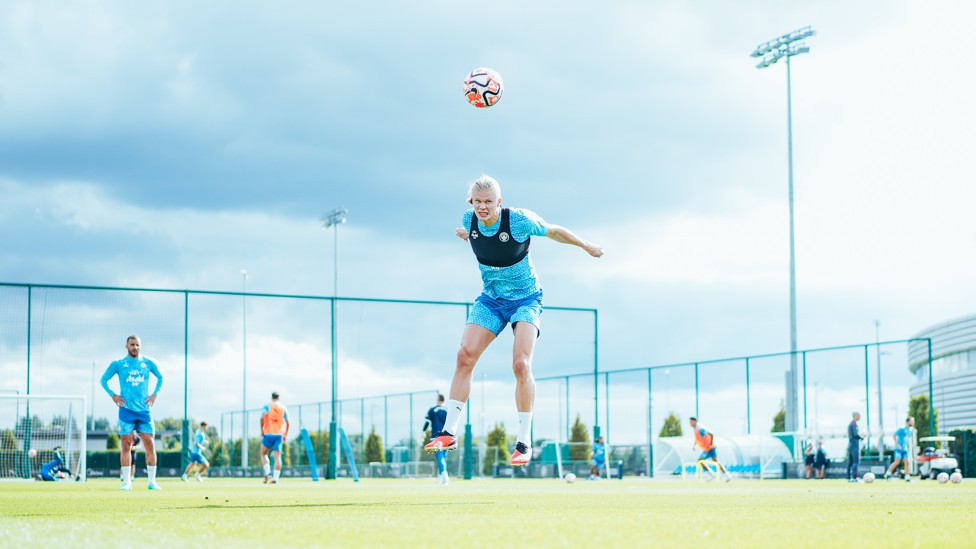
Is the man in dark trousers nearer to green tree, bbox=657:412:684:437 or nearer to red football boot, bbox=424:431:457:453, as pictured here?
green tree, bbox=657:412:684:437

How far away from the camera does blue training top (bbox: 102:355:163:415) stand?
10.0 m

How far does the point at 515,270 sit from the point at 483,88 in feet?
6.28

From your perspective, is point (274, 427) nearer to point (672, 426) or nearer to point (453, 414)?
point (453, 414)

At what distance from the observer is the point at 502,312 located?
6.53 m

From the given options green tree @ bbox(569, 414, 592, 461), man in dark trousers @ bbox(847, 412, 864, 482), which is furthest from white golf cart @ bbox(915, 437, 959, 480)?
→ green tree @ bbox(569, 414, 592, 461)

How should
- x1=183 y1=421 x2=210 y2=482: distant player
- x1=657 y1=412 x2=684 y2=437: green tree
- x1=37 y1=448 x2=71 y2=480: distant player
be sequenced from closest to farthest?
x1=37 y1=448 x2=71 y2=480: distant player, x1=183 y1=421 x2=210 y2=482: distant player, x1=657 y1=412 x2=684 y2=437: green tree

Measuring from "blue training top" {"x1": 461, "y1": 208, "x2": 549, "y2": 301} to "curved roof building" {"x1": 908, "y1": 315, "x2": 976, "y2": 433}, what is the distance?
48.2 meters

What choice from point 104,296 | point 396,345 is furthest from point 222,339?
point 396,345

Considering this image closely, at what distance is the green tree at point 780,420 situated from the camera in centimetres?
2675

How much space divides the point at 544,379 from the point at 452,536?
80.4 ft

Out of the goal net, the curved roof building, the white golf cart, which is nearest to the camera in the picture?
the goal net

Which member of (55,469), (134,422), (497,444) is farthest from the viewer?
(497,444)

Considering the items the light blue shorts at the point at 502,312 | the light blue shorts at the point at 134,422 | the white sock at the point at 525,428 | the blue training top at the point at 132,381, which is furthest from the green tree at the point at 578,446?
the light blue shorts at the point at 502,312

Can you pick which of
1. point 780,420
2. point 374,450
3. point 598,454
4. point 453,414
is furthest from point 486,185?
point 780,420
